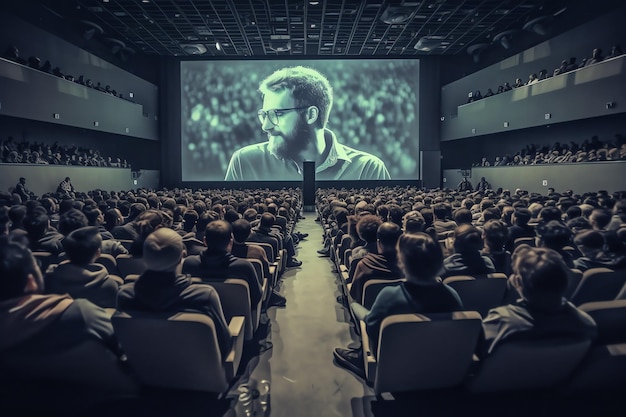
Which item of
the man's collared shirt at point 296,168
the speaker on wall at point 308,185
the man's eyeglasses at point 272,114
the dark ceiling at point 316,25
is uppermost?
the dark ceiling at point 316,25

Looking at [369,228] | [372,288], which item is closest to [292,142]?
[369,228]

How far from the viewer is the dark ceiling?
580 inches

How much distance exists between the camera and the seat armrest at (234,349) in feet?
8.36

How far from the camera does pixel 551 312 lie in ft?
7.02

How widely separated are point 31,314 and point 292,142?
17.5 m

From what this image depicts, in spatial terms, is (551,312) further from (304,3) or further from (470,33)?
(470,33)

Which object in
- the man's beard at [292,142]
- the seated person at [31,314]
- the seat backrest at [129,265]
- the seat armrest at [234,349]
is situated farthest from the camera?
the man's beard at [292,142]

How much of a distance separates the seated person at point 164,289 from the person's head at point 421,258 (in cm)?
103

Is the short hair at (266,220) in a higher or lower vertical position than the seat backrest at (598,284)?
higher

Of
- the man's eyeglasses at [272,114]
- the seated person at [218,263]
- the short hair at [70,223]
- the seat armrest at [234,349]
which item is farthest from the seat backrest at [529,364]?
the man's eyeglasses at [272,114]

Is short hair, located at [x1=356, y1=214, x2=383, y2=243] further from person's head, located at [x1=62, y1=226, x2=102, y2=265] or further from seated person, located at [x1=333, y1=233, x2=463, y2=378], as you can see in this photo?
person's head, located at [x1=62, y1=226, x2=102, y2=265]

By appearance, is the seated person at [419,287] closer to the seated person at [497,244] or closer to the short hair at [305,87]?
the seated person at [497,244]

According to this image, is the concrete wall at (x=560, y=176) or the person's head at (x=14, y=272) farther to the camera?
the concrete wall at (x=560, y=176)

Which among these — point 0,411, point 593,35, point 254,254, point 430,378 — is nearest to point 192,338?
point 0,411
